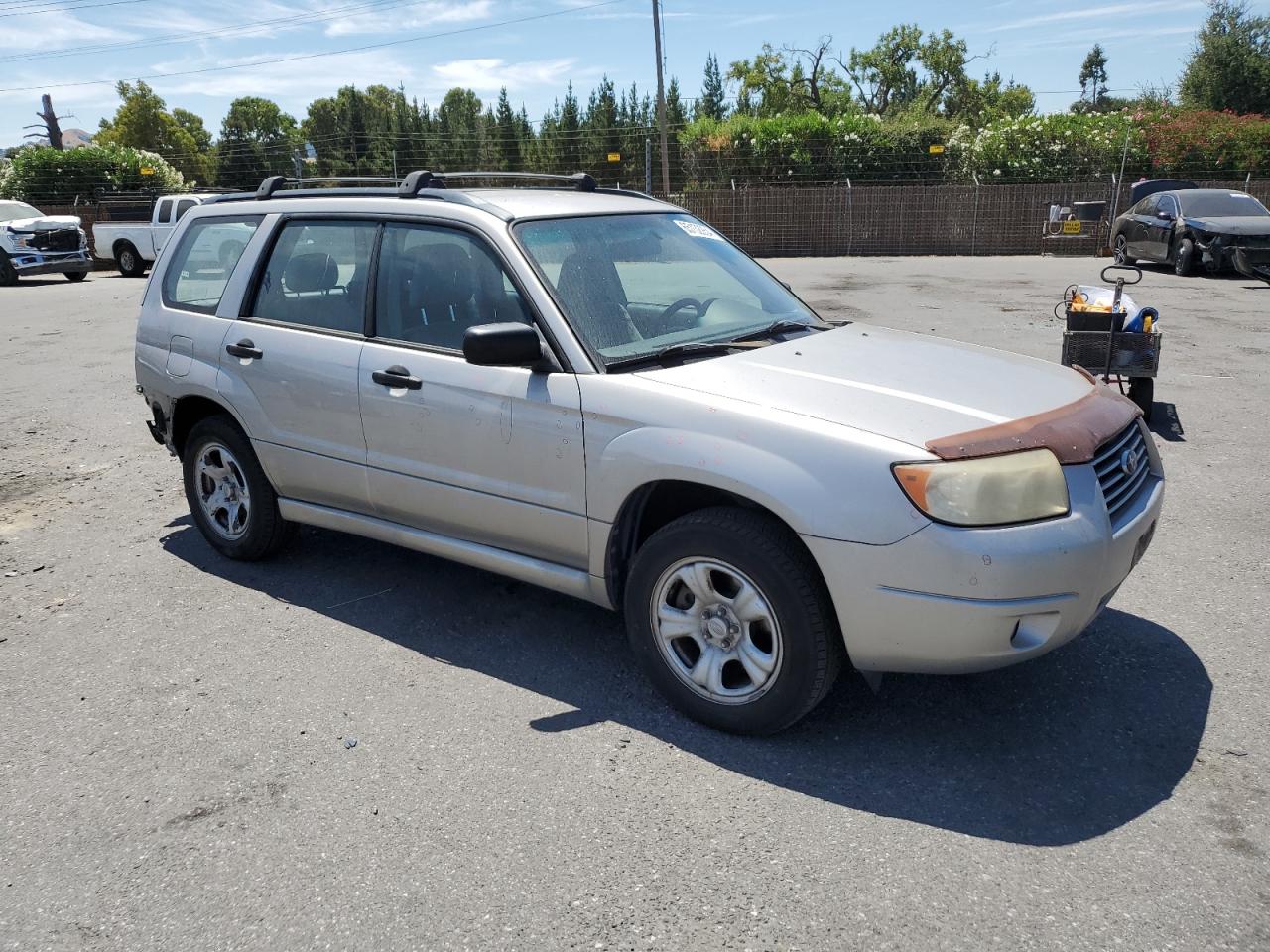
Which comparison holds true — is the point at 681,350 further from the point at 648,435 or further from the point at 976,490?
the point at 976,490

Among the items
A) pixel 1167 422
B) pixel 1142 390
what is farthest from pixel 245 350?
pixel 1167 422

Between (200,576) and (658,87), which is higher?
(658,87)

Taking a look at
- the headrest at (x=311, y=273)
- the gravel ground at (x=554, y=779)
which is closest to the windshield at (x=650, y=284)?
the headrest at (x=311, y=273)

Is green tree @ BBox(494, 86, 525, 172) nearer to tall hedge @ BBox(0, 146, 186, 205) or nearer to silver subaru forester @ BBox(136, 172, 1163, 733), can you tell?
tall hedge @ BBox(0, 146, 186, 205)

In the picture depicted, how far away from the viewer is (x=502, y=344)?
3.63 meters

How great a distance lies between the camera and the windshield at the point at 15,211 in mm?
24500

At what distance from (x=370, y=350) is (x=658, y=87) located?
29448 mm

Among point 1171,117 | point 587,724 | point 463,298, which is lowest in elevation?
point 587,724

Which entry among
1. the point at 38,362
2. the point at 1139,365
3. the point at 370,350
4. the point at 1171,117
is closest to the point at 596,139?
the point at 1171,117

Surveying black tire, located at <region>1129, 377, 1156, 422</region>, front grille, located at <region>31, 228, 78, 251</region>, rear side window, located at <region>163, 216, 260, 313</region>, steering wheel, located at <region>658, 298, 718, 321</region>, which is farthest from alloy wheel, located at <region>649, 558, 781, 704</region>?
front grille, located at <region>31, 228, 78, 251</region>

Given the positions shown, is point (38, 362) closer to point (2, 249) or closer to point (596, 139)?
point (2, 249)

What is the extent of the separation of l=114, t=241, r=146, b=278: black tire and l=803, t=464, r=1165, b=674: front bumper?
87.2 ft

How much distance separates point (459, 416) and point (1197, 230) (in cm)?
1824

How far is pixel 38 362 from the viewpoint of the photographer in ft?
39.7
